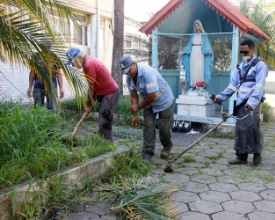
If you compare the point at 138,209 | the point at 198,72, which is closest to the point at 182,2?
the point at 198,72

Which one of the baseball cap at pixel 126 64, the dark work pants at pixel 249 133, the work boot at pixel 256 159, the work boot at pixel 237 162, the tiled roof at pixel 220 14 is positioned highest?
the tiled roof at pixel 220 14

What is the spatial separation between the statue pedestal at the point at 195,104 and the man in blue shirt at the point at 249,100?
2.61 m

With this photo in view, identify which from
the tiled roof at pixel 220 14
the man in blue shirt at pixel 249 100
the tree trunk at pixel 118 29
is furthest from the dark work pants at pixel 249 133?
the tree trunk at pixel 118 29

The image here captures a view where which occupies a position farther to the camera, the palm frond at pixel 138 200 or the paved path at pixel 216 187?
the paved path at pixel 216 187

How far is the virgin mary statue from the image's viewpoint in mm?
7723

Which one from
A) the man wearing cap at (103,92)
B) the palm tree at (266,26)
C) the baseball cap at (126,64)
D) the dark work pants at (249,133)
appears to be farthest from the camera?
the palm tree at (266,26)

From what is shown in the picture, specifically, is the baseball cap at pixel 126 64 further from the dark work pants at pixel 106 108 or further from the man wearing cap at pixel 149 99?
the dark work pants at pixel 106 108

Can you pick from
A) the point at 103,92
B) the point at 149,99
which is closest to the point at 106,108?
the point at 103,92

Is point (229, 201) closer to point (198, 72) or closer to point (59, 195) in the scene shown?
point (59, 195)

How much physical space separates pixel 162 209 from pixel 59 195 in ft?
3.48

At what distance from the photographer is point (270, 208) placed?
10.9ft

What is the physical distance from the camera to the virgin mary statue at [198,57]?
7723 mm

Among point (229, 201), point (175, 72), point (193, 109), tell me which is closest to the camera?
point (229, 201)

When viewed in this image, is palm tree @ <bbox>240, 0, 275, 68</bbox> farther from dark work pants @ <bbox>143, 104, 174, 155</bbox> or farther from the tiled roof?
dark work pants @ <bbox>143, 104, 174, 155</bbox>
